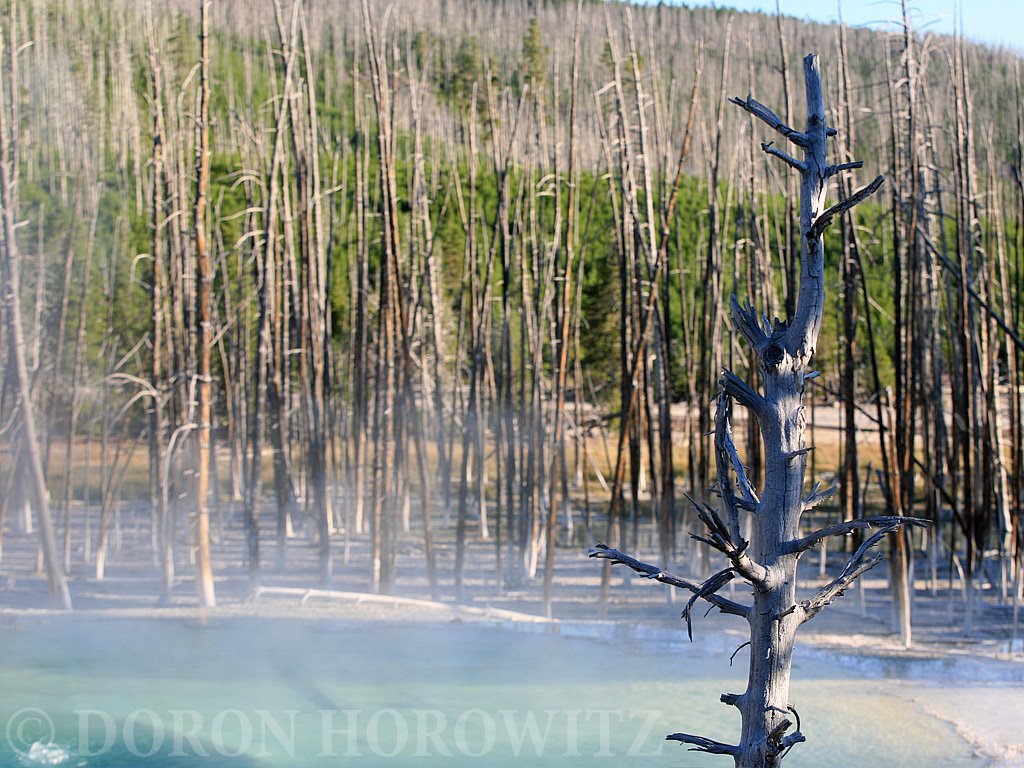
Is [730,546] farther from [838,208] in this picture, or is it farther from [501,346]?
[501,346]

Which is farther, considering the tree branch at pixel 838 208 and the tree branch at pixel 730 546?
the tree branch at pixel 838 208

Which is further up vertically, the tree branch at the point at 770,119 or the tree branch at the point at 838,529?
the tree branch at the point at 770,119

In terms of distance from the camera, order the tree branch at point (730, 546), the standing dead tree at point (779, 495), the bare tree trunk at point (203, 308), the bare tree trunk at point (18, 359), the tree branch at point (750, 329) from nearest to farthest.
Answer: the tree branch at point (730, 546), the standing dead tree at point (779, 495), the tree branch at point (750, 329), the bare tree trunk at point (203, 308), the bare tree trunk at point (18, 359)

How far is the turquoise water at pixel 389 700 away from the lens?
18.6ft

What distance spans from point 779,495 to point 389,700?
14.0 feet

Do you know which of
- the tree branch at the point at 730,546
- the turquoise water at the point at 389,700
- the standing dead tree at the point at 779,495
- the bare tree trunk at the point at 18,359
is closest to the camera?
the tree branch at the point at 730,546

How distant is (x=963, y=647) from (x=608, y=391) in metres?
14.6

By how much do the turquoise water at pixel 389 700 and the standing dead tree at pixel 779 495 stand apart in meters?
3.05

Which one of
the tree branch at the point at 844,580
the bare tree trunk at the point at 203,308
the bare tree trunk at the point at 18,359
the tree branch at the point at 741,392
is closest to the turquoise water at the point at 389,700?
the bare tree trunk at the point at 203,308

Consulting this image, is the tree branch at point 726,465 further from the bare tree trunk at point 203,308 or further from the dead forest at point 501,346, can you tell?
the bare tree trunk at point 203,308

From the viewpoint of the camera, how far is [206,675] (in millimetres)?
6918

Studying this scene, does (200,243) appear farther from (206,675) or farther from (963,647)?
(963,647)

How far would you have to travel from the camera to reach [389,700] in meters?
6.47

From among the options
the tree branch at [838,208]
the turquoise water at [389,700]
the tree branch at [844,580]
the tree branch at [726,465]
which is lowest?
the turquoise water at [389,700]
